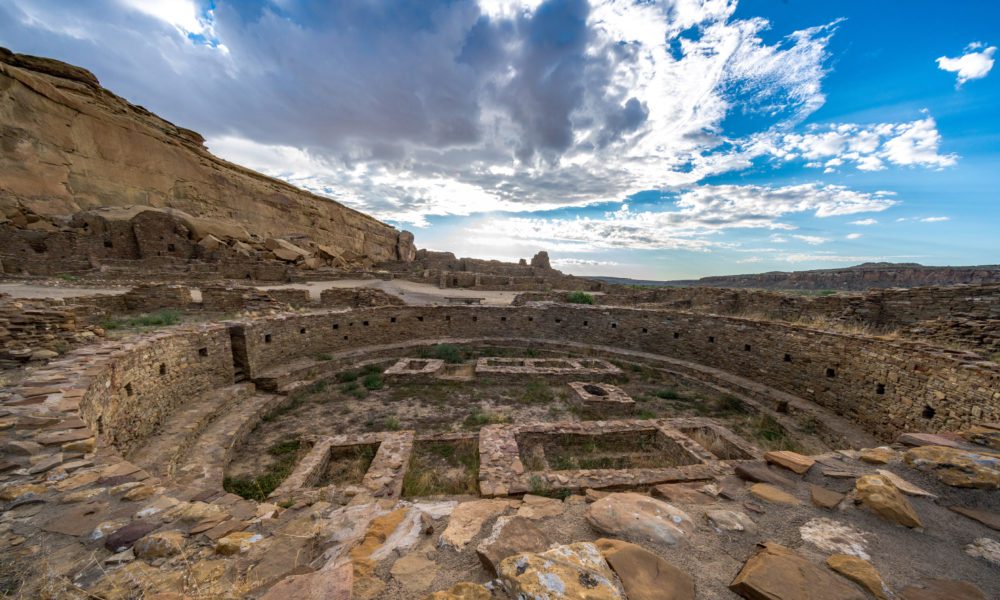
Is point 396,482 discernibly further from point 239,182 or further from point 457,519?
point 239,182

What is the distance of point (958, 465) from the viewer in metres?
2.76

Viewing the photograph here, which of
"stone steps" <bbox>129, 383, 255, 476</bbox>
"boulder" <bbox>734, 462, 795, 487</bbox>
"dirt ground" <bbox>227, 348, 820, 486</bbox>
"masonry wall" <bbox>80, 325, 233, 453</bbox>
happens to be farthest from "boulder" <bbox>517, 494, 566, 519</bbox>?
"stone steps" <bbox>129, 383, 255, 476</bbox>

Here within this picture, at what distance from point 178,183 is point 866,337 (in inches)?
1508

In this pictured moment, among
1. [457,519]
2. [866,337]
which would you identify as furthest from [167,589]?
[866,337]

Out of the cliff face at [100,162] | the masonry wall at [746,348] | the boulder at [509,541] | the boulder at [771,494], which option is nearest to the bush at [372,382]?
the masonry wall at [746,348]

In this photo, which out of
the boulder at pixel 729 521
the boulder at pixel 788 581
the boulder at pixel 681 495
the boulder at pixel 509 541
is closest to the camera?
the boulder at pixel 788 581

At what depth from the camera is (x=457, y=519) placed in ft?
8.04

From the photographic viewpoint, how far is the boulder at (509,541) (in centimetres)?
189

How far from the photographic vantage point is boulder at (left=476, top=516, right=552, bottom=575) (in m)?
1.89

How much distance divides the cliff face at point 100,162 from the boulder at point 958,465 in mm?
30154

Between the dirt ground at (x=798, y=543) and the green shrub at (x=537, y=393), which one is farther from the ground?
the dirt ground at (x=798, y=543)

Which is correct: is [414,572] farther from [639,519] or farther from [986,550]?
[986,550]

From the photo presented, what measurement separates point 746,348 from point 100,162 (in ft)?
121

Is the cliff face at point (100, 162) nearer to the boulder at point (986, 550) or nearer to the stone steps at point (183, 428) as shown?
the stone steps at point (183, 428)
